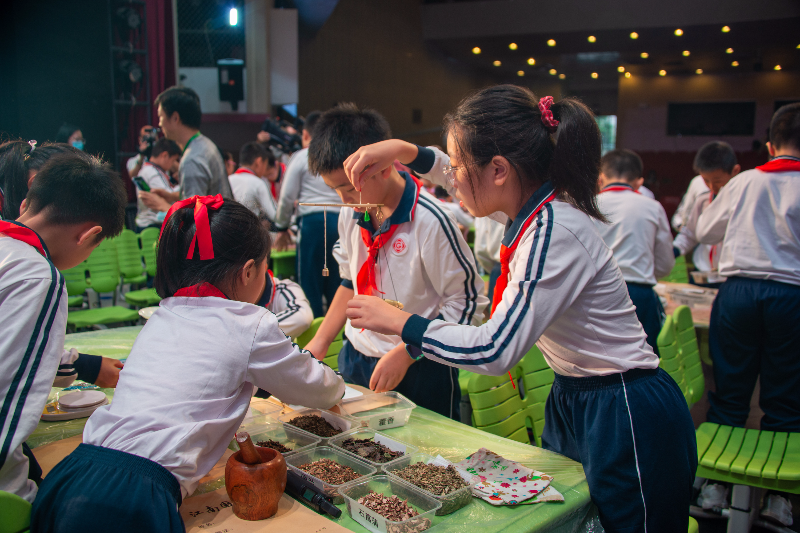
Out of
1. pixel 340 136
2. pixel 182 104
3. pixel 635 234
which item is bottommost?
pixel 635 234

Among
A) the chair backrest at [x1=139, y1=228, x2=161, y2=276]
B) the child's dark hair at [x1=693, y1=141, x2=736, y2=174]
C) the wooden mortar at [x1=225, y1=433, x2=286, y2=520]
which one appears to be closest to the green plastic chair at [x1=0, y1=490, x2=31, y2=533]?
the wooden mortar at [x1=225, y1=433, x2=286, y2=520]

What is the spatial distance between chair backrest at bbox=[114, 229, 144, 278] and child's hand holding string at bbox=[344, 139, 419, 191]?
429 cm

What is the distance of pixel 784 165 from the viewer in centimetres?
269

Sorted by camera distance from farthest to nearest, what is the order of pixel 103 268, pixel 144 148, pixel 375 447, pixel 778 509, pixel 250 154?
pixel 144 148, pixel 250 154, pixel 103 268, pixel 778 509, pixel 375 447

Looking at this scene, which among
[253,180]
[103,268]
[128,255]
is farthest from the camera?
[253,180]

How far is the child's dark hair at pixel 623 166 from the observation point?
140 inches

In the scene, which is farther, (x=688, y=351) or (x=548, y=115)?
(x=688, y=351)

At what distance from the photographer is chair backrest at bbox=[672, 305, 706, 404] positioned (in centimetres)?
247

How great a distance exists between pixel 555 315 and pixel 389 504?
495 millimetres

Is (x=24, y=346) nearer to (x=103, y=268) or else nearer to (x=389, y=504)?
(x=389, y=504)

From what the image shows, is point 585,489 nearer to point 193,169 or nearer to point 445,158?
point 445,158

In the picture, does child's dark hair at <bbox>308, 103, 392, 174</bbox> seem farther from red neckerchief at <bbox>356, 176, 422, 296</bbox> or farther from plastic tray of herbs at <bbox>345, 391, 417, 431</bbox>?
plastic tray of herbs at <bbox>345, 391, 417, 431</bbox>

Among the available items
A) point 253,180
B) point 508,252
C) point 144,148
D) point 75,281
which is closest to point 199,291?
point 508,252

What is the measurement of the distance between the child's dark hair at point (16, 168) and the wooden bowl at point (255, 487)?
50.9 inches
